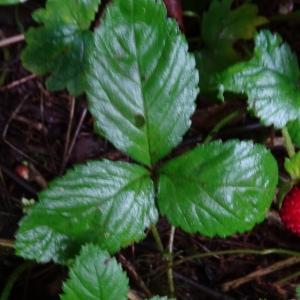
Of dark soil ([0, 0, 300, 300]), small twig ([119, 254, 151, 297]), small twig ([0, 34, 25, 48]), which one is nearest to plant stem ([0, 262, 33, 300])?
dark soil ([0, 0, 300, 300])

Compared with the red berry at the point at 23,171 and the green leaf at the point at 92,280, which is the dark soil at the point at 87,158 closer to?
the red berry at the point at 23,171

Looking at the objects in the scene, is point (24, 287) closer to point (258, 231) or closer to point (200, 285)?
point (200, 285)

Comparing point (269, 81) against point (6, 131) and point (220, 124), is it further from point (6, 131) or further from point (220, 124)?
point (6, 131)

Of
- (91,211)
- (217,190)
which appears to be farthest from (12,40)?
(217,190)

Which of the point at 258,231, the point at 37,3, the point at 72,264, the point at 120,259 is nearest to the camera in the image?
the point at 72,264

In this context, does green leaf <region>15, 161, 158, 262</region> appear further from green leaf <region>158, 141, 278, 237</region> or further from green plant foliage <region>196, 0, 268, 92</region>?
green plant foliage <region>196, 0, 268, 92</region>

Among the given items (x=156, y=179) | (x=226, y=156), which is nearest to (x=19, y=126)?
(x=156, y=179)
